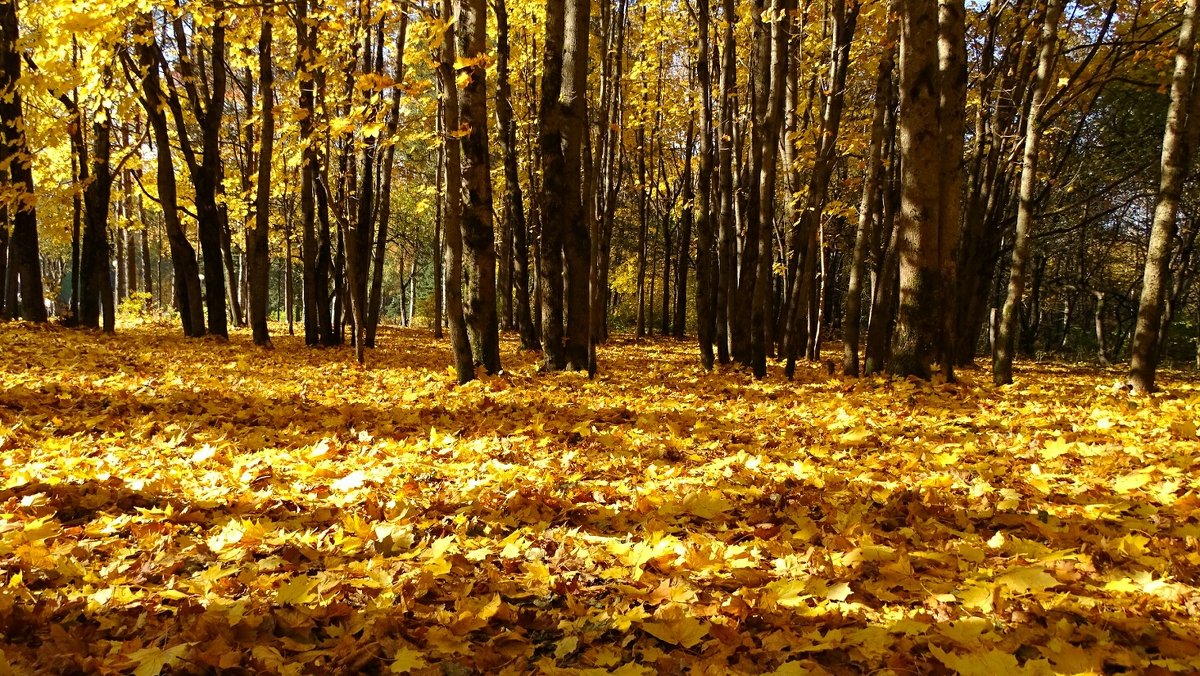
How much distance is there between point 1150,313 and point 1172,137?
1.75 metres

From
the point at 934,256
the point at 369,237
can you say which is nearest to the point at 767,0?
the point at 934,256

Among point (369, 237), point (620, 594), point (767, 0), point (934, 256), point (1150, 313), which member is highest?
point (767, 0)

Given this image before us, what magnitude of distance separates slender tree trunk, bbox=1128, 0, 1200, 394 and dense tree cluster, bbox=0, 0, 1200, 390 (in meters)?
0.03

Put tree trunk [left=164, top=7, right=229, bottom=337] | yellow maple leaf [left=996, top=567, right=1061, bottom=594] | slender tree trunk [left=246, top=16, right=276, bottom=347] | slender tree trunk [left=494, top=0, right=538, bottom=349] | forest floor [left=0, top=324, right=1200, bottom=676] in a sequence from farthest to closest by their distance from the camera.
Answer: tree trunk [left=164, top=7, right=229, bottom=337] < slender tree trunk [left=494, top=0, right=538, bottom=349] < slender tree trunk [left=246, top=16, right=276, bottom=347] < yellow maple leaf [left=996, top=567, right=1061, bottom=594] < forest floor [left=0, top=324, right=1200, bottom=676]

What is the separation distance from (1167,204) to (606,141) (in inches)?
323

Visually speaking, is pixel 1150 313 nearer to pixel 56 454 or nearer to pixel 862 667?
pixel 862 667

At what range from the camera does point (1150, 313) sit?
265 inches

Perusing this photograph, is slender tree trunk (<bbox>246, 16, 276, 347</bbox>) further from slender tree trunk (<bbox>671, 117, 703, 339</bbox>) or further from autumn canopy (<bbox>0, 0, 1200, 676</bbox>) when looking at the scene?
slender tree trunk (<bbox>671, 117, 703, 339</bbox>)

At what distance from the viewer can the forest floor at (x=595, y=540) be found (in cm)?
200

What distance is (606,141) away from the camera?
12227mm

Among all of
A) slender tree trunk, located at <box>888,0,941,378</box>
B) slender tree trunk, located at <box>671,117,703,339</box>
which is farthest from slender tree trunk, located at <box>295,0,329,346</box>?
slender tree trunk, located at <box>671,117,703,339</box>

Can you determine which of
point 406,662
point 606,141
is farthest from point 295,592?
point 606,141

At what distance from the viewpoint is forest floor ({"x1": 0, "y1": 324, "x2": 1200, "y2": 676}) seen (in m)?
2.00

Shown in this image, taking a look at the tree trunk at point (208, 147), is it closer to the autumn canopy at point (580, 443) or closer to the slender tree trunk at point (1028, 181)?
the autumn canopy at point (580, 443)
